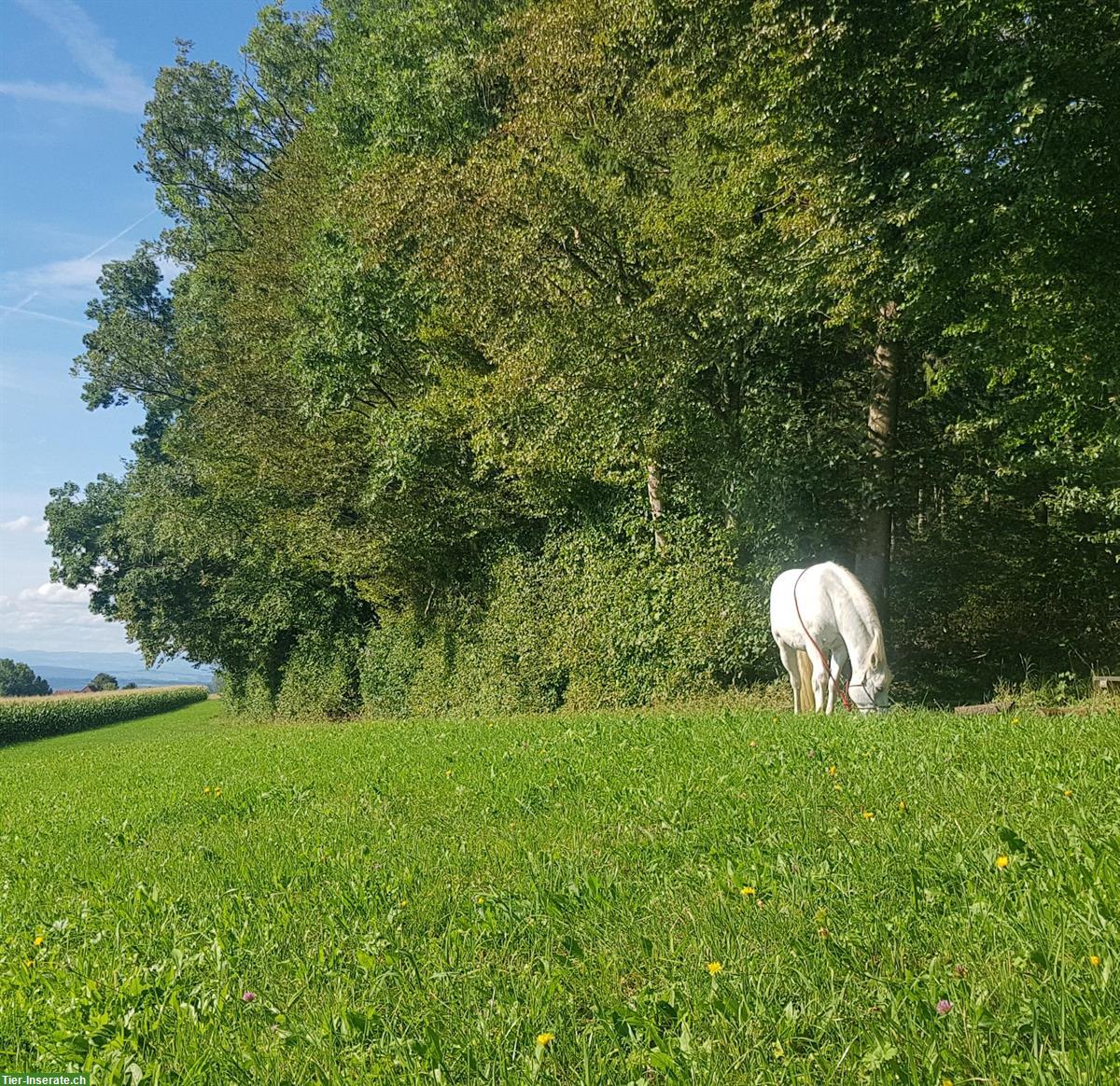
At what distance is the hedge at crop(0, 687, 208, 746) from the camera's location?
41281 mm

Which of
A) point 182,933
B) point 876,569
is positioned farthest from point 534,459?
point 182,933

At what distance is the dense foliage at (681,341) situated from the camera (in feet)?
30.7

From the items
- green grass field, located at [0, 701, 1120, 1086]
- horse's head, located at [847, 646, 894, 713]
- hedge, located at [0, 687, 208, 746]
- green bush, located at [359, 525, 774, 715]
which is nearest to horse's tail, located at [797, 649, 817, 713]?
horse's head, located at [847, 646, 894, 713]

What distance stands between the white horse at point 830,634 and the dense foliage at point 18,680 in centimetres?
9730

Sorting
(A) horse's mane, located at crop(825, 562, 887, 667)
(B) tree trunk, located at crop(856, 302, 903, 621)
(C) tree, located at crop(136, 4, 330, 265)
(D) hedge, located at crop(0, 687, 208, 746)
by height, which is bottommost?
(D) hedge, located at crop(0, 687, 208, 746)

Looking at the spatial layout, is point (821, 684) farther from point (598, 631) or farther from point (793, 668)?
point (598, 631)

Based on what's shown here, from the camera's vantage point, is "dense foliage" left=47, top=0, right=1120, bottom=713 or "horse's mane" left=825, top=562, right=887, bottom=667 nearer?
"dense foliage" left=47, top=0, right=1120, bottom=713

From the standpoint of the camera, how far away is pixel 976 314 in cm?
1066

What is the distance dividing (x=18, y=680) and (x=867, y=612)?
347ft

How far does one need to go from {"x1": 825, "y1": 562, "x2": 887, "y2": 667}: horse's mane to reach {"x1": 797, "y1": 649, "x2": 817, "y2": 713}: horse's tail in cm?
141

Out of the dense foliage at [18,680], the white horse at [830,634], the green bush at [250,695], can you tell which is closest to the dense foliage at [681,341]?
the white horse at [830,634]

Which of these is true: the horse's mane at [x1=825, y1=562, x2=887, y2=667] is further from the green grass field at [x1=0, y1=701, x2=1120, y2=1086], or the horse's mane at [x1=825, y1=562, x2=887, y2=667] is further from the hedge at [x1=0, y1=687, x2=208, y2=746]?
the hedge at [x1=0, y1=687, x2=208, y2=746]

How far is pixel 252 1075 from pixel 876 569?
1274cm

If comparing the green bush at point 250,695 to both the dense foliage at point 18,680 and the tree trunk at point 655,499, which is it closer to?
the tree trunk at point 655,499
